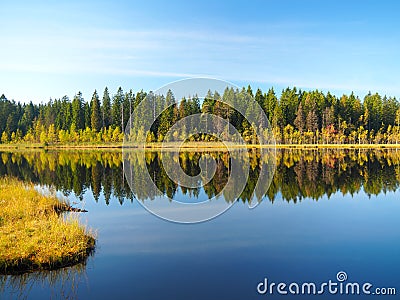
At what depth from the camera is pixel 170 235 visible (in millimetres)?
→ 13344

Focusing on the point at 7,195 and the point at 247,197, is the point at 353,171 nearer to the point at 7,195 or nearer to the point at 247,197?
the point at 247,197

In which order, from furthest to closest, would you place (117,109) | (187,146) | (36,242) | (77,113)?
(77,113) → (117,109) → (187,146) → (36,242)

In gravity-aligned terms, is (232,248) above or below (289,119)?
below

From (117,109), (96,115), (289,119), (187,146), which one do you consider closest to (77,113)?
(96,115)

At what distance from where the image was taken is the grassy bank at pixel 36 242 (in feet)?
31.3

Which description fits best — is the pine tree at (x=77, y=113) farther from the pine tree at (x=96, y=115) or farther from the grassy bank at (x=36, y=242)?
the grassy bank at (x=36, y=242)

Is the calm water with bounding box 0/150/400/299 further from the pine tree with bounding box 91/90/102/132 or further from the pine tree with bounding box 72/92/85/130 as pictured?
the pine tree with bounding box 72/92/85/130

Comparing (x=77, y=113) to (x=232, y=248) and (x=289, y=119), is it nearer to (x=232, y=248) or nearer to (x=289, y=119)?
(x=289, y=119)

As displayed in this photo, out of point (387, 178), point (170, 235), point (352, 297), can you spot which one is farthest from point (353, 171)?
point (352, 297)

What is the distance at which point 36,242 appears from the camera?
10.4 metres

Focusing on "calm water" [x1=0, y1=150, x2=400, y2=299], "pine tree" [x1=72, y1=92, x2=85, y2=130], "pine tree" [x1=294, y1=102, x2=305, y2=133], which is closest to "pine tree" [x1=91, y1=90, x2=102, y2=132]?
"pine tree" [x1=72, y1=92, x2=85, y2=130]

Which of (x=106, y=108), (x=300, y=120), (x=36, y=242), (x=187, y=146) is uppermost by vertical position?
(x=106, y=108)

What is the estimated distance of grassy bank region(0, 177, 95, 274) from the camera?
31.3 feet

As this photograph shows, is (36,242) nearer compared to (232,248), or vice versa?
(36,242)
